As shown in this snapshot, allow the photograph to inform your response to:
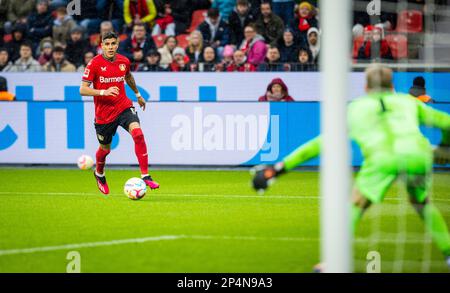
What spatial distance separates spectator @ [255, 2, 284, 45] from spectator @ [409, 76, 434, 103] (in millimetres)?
3452

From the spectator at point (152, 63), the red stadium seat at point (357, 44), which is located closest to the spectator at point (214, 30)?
the spectator at point (152, 63)

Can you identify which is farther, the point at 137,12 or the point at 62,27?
the point at 137,12

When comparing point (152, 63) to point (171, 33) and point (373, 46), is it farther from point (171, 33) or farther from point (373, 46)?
point (373, 46)

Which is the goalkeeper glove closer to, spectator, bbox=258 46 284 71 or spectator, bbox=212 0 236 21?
spectator, bbox=258 46 284 71

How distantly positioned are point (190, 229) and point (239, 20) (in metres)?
9.70

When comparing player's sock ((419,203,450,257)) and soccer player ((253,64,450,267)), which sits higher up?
soccer player ((253,64,450,267))

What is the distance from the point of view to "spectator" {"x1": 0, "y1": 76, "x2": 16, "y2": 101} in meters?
16.5

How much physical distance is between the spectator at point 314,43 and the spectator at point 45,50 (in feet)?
17.9

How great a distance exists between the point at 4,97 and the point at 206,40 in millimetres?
4296

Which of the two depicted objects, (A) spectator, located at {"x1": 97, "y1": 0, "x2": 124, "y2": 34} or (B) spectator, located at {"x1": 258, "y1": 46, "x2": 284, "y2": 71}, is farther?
(A) spectator, located at {"x1": 97, "y1": 0, "x2": 124, "y2": 34}

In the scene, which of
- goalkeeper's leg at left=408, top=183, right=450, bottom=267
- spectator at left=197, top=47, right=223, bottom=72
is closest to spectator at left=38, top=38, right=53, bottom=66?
spectator at left=197, top=47, right=223, bottom=72

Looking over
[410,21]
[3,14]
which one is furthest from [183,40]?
[410,21]

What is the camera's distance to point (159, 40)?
18453 mm
